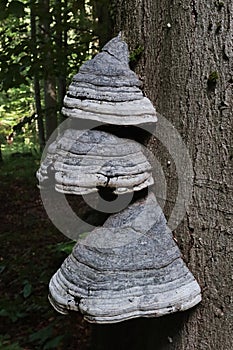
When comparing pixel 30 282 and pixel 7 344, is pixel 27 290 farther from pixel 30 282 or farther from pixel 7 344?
pixel 7 344

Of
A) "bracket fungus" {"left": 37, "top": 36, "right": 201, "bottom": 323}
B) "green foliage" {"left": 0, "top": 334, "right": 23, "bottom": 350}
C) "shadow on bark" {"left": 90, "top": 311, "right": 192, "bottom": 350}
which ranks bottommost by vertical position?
"green foliage" {"left": 0, "top": 334, "right": 23, "bottom": 350}

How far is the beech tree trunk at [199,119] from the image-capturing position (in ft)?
4.49

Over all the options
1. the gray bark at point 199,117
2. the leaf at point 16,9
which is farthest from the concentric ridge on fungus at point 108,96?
→ the leaf at point 16,9

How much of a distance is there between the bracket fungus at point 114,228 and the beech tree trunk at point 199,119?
0.08m

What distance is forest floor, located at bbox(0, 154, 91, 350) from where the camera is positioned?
4.00 meters

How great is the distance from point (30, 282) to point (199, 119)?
4231 mm

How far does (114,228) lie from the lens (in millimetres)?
1433

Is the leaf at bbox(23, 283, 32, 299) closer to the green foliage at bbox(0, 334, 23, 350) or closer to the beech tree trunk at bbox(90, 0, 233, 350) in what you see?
the green foliage at bbox(0, 334, 23, 350)

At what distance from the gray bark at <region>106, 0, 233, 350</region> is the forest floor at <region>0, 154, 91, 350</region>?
44cm

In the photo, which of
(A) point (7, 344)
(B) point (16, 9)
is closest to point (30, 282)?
(A) point (7, 344)

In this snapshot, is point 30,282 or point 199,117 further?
point 30,282

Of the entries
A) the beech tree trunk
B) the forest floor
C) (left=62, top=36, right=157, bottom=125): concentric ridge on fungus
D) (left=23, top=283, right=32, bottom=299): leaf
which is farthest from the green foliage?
(left=62, top=36, right=157, bottom=125): concentric ridge on fungus

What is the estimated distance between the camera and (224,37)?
52.8 inches

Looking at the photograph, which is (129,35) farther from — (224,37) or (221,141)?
(221,141)
